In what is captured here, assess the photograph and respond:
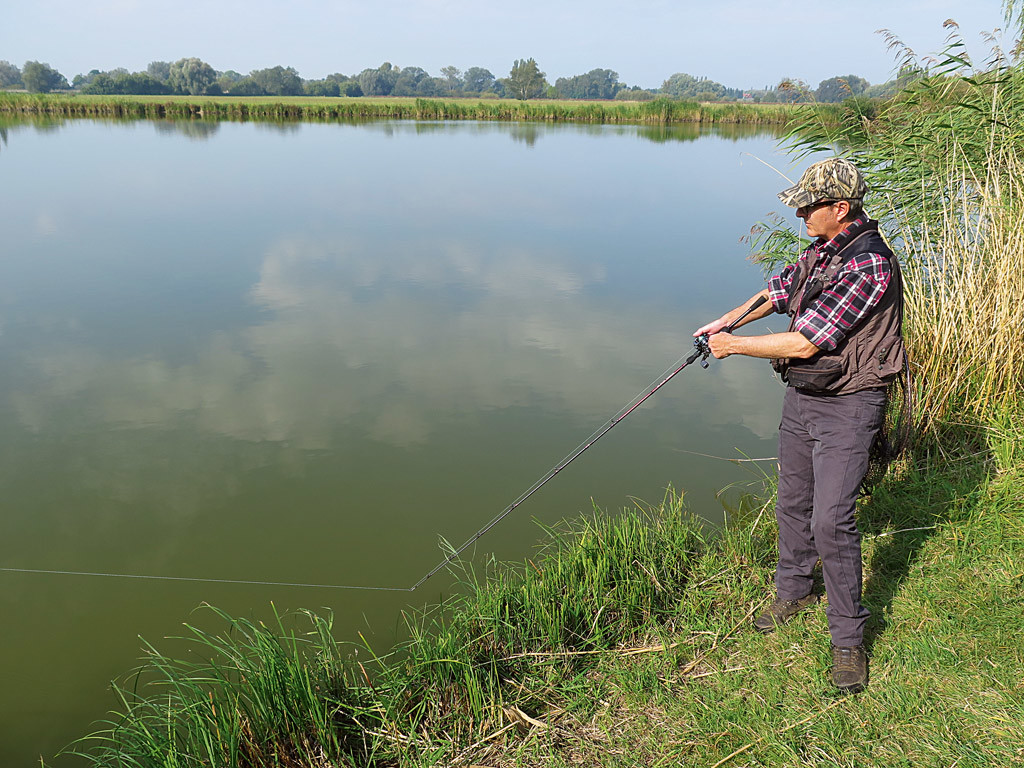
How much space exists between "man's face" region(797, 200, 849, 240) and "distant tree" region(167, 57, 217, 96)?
373 feet

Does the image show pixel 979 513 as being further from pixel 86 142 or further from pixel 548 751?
pixel 86 142

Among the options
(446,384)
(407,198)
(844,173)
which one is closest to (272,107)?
(407,198)

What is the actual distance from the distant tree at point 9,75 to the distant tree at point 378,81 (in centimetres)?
5946

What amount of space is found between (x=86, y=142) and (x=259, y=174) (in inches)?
467

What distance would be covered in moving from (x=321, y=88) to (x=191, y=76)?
18.6 metres

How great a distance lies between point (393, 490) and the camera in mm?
4953

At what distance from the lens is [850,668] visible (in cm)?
271

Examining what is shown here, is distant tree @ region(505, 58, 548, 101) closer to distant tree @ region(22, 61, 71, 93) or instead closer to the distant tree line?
the distant tree line

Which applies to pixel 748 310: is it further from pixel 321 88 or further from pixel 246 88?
pixel 321 88

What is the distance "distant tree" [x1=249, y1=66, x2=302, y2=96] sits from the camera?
10981 cm

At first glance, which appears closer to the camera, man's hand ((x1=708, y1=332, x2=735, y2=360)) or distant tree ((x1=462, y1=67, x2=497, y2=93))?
man's hand ((x1=708, y1=332, x2=735, y2=360))

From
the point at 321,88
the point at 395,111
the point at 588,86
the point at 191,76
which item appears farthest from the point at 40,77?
the point at 588,86

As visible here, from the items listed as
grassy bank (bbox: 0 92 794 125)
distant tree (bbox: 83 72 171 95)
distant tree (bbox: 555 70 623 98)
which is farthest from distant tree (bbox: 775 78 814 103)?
distant tree (bbox: 555 70 623 98)

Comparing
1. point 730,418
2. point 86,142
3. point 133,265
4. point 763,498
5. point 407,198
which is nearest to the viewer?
point 763,498
